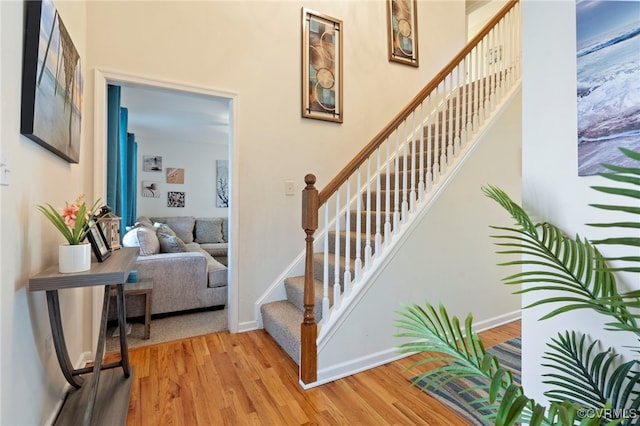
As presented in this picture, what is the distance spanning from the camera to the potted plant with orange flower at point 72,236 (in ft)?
4.38

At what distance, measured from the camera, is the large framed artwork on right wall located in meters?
0.93

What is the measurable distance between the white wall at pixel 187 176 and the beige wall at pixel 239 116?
421 centimetres

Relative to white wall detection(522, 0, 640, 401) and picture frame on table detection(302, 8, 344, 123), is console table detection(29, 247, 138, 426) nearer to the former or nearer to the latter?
white wall detection(522, 0, 640, 401)

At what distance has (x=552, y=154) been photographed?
3.71ft

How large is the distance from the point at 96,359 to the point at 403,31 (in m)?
3.98

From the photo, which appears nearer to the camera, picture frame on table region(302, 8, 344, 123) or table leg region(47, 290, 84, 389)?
table leg region(47, 290, 84, 389)

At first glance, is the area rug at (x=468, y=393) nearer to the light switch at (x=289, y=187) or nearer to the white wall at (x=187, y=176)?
the light switch at (x=289, y=187)

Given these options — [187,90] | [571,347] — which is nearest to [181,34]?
[187,90]

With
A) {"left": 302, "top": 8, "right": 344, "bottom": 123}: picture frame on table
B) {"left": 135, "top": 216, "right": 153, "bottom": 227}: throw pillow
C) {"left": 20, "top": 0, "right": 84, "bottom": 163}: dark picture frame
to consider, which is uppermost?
{"left": 302, "top": 8, "right": 344, "bottom": 123}: picture frame on table

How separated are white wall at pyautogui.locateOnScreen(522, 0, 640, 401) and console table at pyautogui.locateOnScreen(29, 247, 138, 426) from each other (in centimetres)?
176

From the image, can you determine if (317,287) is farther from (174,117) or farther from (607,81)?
(174,117)

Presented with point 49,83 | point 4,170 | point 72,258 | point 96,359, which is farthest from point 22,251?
point 49,83

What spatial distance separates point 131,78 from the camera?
2262 mm

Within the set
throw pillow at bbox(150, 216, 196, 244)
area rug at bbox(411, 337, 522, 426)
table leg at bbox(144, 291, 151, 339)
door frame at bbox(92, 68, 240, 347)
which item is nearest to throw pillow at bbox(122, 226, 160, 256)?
table leg at bbox(144, 291, 151, 339)
